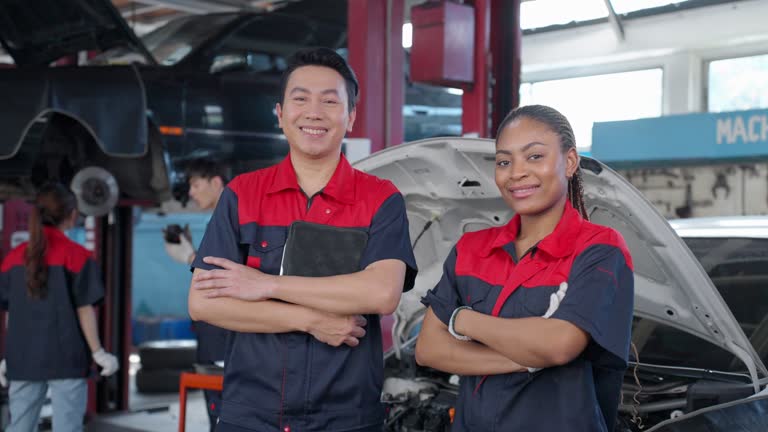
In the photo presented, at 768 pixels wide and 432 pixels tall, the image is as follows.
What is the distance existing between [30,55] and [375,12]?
2.40 metres

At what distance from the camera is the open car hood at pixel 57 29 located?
18.5 feet

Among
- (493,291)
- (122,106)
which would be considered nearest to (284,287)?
(493,291)

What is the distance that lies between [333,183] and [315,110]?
186 millimetres

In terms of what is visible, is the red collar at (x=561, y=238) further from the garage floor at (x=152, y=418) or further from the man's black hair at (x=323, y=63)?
the garage floor at (x=152, y=418)

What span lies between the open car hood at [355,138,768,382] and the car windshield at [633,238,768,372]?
0.88ft

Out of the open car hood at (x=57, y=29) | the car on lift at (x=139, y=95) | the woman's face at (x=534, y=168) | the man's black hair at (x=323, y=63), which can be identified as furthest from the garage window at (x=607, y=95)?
the woman's face at (x=534, y=168)

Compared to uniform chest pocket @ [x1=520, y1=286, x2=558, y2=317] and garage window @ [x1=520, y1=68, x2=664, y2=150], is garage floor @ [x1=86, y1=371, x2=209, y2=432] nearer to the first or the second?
uniform chest pocket @ [x1=520, y1=286, x2=558, y2=317]

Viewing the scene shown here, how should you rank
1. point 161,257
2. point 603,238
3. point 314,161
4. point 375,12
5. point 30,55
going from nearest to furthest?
1. point 603,238
2. point 314,161
3. point 375,12
4. point 30,55
5. point 161,257

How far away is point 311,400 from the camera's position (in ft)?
6.63

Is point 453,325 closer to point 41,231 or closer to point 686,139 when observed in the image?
point 41,231

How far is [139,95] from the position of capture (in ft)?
18.3

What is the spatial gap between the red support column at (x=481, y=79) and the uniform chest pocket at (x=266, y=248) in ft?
10.8

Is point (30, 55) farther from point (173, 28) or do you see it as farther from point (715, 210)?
point (715, 210)

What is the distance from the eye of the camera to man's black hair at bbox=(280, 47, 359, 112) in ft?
7.25
